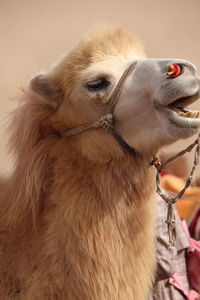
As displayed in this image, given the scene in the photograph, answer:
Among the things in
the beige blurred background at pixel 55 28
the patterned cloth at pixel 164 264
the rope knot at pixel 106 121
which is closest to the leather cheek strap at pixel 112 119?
the rope knot at pixel 106 121

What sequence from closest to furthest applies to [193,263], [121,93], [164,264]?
[121,93]
[164,264]
[193,263]

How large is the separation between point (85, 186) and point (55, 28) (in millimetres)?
1088

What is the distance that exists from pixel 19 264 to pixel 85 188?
25cm

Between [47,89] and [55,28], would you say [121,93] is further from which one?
Answer: [55,28]

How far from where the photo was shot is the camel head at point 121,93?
81 cm

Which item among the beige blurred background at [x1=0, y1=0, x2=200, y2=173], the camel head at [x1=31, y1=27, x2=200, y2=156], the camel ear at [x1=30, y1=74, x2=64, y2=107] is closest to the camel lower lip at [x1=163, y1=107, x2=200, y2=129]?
the camel head at [x1=31, y1=27, x2=200, y2=156]

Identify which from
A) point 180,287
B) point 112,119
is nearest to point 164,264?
point 180,287

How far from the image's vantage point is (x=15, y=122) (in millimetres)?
1049

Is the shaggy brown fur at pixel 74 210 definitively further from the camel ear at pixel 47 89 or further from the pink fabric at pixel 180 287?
the pink fabric at pixel 180 287

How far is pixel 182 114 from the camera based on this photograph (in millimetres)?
820

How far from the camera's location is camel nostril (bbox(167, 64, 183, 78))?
0.81 meters

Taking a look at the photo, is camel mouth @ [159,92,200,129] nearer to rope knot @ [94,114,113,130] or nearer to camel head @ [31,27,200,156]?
camel head @ [31,27,200,156]

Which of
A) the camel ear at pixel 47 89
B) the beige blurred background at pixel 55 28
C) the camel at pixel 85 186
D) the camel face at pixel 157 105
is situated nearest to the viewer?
the camel face at pixel 157 105

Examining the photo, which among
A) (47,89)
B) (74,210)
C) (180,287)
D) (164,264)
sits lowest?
(180,287)
